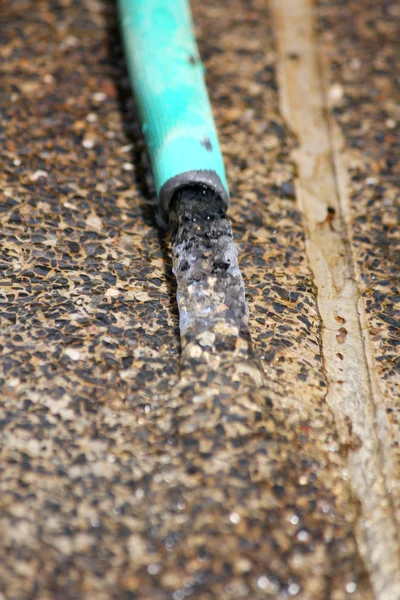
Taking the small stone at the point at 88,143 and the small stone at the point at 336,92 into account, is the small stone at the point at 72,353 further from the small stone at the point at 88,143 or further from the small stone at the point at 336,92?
the small stone at the point at 336,92

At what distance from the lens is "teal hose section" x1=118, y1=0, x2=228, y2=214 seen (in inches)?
56.1

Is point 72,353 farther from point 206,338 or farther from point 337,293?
point 337,293

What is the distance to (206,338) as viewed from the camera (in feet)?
4.08

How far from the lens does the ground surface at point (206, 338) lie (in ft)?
3.48

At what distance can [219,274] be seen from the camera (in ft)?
4.36

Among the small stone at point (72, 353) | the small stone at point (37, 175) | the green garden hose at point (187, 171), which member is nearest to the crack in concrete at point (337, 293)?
the green garden hose at point (187, 171)

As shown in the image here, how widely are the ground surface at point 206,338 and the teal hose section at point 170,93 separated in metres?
0.13

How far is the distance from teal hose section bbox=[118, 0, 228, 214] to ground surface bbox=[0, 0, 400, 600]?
0.41 feet

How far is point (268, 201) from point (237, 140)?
0.20 meters

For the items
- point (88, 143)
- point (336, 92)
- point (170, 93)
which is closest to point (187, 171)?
point (170, 93)

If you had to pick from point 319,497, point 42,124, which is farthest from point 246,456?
point 42,124

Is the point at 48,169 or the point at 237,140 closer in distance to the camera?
the point at 48,169

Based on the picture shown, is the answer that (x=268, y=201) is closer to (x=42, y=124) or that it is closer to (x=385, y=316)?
(x=385, y=316)

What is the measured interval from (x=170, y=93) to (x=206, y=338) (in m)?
0.59
